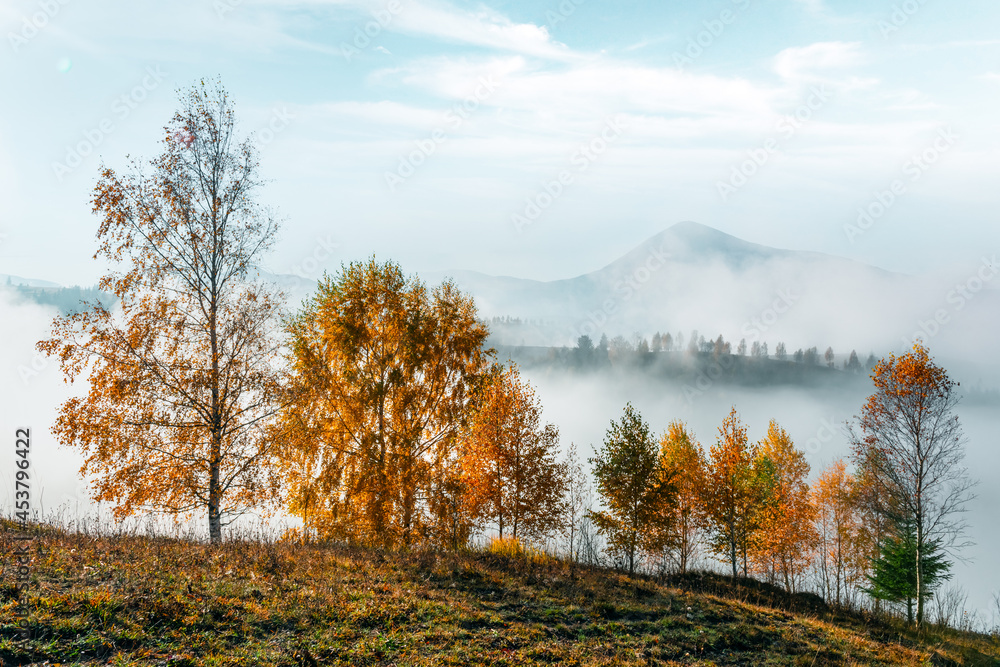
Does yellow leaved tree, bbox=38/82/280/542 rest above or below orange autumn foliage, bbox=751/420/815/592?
above

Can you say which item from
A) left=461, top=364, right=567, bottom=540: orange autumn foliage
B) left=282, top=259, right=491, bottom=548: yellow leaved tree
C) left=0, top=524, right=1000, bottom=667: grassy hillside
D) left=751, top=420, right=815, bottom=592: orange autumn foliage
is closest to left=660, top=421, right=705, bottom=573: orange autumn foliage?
left=751, top=420, right=815, bottom=592: orange autumn foliage

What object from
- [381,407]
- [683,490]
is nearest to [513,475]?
[381,407]

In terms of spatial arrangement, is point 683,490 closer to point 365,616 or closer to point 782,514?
point 782,514

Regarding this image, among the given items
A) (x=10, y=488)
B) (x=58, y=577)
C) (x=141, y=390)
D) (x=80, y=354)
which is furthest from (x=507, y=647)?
(x=10, y=488)

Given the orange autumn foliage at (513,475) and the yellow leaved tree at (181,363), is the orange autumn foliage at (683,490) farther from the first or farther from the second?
the yellow leaved tree at (181,363)

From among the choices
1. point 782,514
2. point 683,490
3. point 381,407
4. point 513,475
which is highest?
point 381,407

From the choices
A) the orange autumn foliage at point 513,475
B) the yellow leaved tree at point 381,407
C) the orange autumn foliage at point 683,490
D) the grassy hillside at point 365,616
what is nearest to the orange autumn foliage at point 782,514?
the orange autumn foliage at point 683,490

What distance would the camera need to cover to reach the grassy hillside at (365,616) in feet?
26.4

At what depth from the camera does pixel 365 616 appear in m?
10.1

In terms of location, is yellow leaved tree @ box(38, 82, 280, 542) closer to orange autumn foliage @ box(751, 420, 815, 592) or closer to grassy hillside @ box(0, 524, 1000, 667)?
grassy hillside @ box(0, 524, 1000, 667)

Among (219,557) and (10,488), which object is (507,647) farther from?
(10,488)

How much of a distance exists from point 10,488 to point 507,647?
15.9 m

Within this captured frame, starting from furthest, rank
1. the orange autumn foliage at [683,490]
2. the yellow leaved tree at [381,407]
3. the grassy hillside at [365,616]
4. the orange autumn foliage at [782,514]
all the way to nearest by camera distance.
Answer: the orange autumn foliage at [782,514] → the orange autumn foliage at [683,490] → the yellow leaved tree at [381,407] → the grassy hillside at [365,616]

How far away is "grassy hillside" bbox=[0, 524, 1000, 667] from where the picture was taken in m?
8.05
